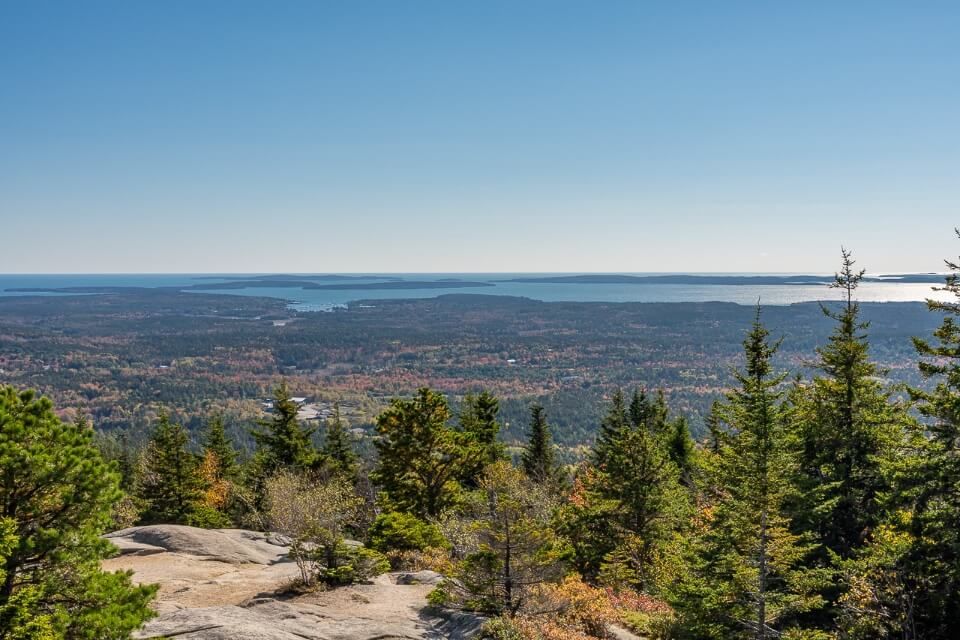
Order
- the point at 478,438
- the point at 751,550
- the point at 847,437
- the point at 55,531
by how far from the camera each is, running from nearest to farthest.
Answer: the point at 55,531, the point at 751,550, the point at 847,437, the point at 478,438

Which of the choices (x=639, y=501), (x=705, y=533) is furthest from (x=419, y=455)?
(x=705, y=533)

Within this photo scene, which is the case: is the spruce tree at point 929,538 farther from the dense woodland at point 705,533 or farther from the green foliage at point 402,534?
the green foliage at point 402,534

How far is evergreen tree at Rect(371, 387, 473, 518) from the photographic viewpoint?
1235 inches

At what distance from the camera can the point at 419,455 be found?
31.4 metres

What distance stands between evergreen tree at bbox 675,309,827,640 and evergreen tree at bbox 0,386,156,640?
15.8 m

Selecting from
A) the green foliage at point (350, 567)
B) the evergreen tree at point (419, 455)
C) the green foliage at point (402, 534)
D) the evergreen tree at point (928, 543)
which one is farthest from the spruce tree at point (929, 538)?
the evergreen tree at point (419, 455)

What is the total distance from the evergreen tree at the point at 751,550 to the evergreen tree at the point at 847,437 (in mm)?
3424

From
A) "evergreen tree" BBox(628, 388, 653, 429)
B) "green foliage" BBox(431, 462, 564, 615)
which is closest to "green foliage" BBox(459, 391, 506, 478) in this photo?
"evergreen tree" BBox(628, 388, 653, 429)

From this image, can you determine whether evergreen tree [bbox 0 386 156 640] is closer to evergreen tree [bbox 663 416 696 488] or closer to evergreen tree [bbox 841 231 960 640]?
evergreen tree [bbox 841 231 960 640]

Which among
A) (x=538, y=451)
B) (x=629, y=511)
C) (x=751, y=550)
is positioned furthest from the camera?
(x=538, y=451)

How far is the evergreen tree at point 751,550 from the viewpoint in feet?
53.9

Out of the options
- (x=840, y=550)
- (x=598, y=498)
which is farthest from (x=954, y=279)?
(x=598, y=498)

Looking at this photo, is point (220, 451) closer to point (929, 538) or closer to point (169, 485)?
point (169, 485)

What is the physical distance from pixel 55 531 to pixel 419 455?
21710 mm
